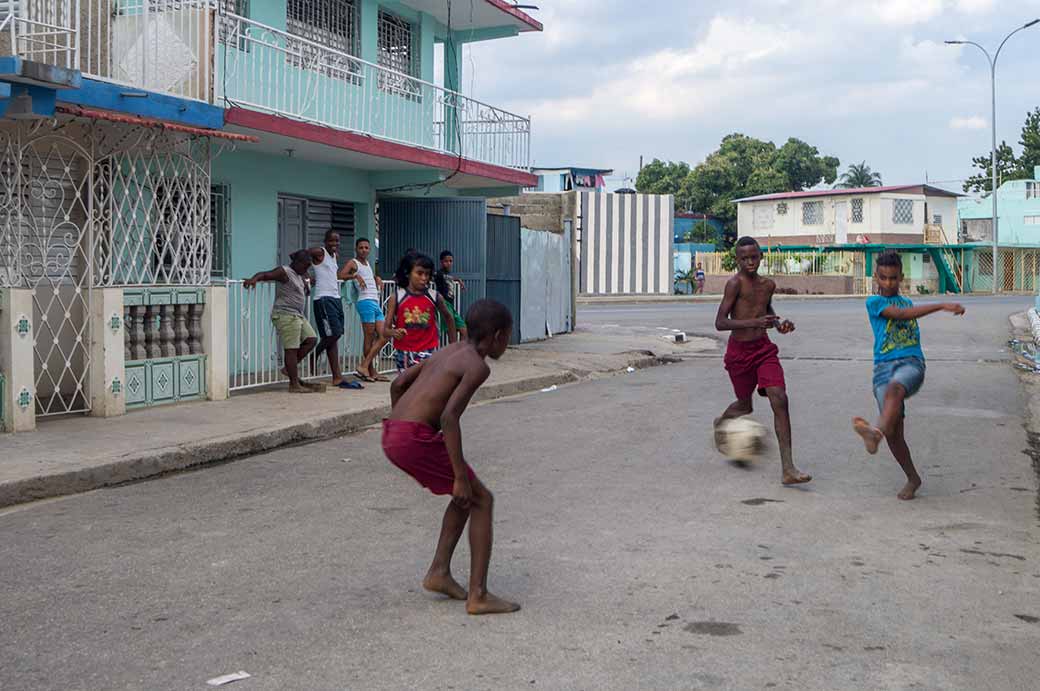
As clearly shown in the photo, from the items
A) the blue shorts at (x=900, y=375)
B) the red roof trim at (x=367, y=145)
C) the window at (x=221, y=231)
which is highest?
the red roof trim at (x=367, y=145)

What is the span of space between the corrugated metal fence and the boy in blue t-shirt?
1646 inches

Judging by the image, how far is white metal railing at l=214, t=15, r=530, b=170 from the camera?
13.5m

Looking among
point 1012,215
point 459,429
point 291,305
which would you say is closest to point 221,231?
point 291,305

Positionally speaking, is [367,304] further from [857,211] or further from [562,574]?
[857,211]

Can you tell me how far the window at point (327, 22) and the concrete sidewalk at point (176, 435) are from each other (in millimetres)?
5490

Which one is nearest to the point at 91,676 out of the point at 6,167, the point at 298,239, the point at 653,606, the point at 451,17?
the point at 653,606

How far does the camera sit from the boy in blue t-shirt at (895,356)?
7344mm

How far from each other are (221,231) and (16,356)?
5098 millimetres

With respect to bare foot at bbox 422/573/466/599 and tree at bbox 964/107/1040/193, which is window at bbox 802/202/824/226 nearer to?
tree at bbox 964/107/1040/193

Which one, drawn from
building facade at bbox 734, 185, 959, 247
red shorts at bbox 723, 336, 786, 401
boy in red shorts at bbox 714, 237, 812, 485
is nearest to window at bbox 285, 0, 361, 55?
boy in red shorts at bbox 714, 237, 812, 485

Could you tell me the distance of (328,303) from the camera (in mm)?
13000

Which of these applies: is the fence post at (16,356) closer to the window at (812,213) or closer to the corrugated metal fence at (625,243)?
the corrugated metal fence at (625,243)

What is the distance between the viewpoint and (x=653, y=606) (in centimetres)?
502

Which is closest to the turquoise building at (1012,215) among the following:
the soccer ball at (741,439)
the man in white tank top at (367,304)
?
the man in white tank top at (367,304)
